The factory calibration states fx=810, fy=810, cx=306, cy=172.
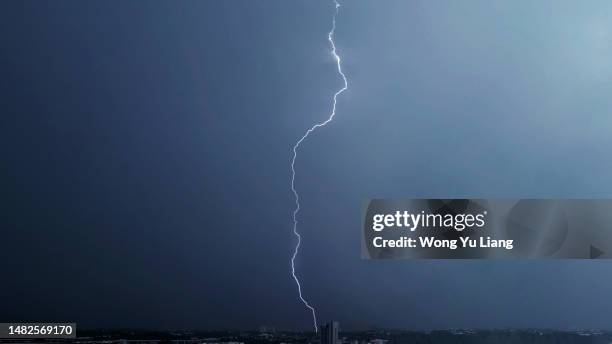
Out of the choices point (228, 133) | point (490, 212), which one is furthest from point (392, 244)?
point (228, 133)

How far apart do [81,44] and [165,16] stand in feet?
2.78

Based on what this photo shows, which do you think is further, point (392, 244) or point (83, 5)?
point (83, 5)

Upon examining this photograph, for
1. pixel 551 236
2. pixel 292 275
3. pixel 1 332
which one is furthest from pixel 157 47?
pixel 551 236

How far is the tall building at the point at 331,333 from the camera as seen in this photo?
23.0ft

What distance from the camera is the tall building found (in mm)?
7016

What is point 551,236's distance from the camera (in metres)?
6.84

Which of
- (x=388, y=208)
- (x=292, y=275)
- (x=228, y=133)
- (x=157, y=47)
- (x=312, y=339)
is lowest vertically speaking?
(x=312, y=339)

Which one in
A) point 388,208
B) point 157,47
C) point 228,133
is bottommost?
point 388,208

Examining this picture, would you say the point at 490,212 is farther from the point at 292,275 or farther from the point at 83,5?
the point at 83,5

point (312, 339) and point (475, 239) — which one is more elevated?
point (475, 239)

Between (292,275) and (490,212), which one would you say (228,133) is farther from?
(490,212)

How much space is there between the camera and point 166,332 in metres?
7.36

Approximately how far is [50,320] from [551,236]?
4462 mm

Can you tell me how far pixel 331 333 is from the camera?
709cm
